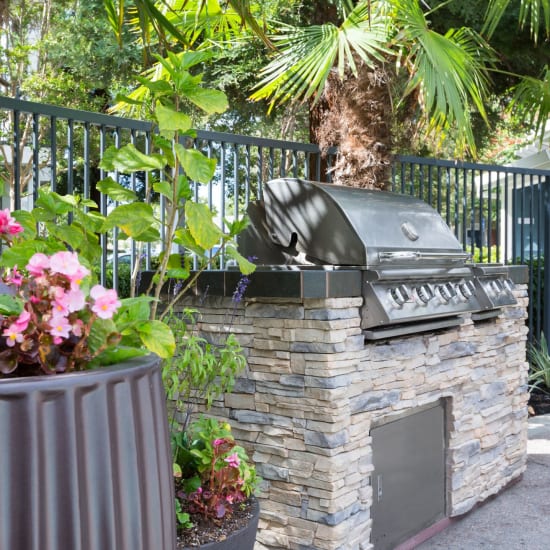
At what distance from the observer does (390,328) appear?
273cm

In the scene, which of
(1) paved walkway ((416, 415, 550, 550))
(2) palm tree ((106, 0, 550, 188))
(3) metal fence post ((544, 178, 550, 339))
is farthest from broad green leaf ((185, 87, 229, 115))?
(3) metal fence post ((544, 178, 550, 339))

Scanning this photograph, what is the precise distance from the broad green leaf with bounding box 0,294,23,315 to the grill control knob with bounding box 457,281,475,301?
221 cm

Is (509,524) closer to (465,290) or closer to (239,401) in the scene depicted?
(465,290)

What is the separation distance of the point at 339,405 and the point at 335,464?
0.21 metres

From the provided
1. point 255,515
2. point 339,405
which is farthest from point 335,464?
point 255,515

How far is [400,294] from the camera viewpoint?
8.76ft

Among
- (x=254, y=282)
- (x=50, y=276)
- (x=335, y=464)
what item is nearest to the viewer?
(x=50, y=276)

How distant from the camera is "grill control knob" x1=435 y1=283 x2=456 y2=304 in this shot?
294 centimetres

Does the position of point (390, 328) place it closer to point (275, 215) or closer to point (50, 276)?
point (275, 215)

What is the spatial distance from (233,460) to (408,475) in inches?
40.2

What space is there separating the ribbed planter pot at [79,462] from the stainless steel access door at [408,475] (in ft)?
5.18

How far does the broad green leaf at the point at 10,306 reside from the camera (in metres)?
1.35

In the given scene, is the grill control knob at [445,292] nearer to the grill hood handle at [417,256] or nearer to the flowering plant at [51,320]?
the grill hood handle at [417,256]

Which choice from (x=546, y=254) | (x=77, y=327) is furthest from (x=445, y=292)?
(x=546, y=254)
